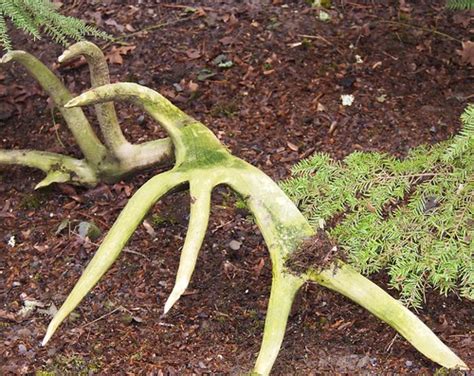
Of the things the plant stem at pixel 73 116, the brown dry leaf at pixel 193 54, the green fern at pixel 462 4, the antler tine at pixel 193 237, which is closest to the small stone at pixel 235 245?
the antler tine at pixel 193 237

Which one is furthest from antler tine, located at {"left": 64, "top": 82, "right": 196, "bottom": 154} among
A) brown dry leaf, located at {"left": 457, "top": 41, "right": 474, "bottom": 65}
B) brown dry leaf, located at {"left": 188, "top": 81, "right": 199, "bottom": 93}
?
brown dry leaf, located at {"left": 457, "top": 41, "right": 474, "bottom": 65}

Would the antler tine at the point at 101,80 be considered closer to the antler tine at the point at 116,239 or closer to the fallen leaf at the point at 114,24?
the antler tine at the point at 116,239

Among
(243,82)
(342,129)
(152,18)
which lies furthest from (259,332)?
(152,18)

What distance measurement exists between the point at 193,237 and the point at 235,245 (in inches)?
22.9

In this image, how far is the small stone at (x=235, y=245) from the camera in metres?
2.83

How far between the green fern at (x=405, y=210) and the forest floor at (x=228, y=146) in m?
0.21

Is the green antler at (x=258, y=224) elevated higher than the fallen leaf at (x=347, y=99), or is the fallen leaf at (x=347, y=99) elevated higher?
the green antler at (x=258, y=224)

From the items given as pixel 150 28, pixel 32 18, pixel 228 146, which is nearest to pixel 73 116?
pixel 32 18

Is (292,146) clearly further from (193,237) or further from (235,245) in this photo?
(193,237)

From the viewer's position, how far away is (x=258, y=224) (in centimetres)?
241

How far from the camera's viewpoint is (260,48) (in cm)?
366

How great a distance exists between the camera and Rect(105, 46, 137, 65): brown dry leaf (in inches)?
144

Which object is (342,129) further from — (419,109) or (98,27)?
(98,27)

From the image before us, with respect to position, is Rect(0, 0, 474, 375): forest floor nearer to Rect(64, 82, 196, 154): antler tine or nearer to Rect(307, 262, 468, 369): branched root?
Rect(307, 262, 468, 369): branched root
